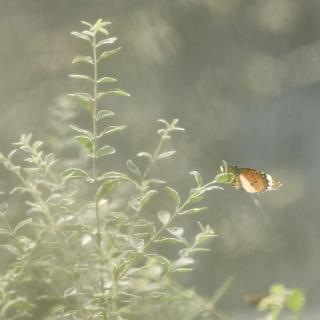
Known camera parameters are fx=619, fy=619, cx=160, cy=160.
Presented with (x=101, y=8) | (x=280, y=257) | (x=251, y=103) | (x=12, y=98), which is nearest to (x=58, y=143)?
(x=12, y=98)

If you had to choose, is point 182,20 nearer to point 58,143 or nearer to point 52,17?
point 52,17

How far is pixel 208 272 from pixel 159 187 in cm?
19

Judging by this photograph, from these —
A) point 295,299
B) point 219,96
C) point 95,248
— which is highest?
point 219,96

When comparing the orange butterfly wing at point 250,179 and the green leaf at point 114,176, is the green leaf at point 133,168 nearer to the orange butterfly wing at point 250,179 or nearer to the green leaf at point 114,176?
the green leaf at point 114,176

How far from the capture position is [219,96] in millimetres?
1189

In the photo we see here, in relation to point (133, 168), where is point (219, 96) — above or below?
above

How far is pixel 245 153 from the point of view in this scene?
120cm

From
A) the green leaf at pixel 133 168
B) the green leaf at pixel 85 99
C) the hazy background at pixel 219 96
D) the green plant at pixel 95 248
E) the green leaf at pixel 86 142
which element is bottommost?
the green plant at pixel 95 248

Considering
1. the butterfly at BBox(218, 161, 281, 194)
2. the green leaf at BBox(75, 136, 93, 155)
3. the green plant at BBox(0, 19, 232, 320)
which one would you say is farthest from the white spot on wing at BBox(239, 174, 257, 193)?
the green leaf at BBox(75, 136, 93, 155)

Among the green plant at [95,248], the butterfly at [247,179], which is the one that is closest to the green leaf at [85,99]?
the green plant at [95,248]

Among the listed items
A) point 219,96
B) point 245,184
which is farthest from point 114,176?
point 219,96

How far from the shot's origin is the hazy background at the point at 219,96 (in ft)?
3.71

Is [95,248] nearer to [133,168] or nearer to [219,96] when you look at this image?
[133,168]

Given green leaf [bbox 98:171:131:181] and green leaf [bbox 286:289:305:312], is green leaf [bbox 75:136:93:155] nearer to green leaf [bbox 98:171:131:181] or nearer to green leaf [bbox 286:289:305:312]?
green leaf [bbox 98:171:131:181]
